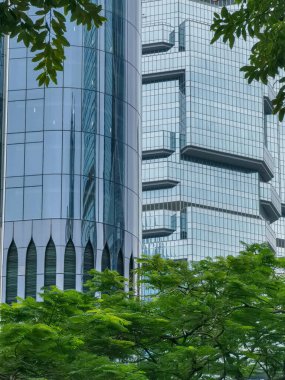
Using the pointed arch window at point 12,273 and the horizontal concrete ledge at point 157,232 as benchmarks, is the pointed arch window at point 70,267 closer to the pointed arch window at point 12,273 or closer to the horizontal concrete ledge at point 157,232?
the pointed arch window at point 12,273

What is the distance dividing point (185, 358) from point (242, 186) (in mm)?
160278

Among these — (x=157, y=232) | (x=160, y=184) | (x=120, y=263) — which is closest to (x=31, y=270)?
(x=120, y=263)

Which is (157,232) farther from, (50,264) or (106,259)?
(50,264)

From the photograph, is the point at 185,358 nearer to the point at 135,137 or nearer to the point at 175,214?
the point at 135,137

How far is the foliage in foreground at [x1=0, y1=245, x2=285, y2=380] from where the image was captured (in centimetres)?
2827

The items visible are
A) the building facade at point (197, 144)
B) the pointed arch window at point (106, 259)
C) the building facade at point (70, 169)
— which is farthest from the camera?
the building facade at point (197, 144)

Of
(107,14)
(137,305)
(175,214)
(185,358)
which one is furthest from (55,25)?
(175,214)

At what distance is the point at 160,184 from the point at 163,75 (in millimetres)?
19895

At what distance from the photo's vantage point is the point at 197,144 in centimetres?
18200

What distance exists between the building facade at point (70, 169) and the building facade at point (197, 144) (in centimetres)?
11578

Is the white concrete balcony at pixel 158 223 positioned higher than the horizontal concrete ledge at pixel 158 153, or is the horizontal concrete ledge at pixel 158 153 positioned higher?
the horizontal concrete ledge at pixel 158 153

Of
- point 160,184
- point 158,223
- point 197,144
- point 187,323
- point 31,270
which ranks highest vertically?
point 197,144

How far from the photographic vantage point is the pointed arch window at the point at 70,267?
59250mm

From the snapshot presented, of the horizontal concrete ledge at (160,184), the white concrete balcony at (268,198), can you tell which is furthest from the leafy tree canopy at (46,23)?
the white concrete balcony at (268,198)
